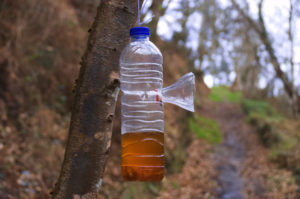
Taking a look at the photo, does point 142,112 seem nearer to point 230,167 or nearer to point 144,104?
point 144,104

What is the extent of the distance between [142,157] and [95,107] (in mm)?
394

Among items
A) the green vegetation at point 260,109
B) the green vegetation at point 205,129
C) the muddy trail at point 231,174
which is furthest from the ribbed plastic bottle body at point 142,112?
the green vegetation at point 260,109

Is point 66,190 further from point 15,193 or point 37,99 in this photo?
point 37,99

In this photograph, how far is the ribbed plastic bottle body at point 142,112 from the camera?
180 centimetres

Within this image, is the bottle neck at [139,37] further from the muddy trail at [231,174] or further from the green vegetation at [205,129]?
the green vegetation at [205,129]

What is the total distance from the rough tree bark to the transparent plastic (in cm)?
11

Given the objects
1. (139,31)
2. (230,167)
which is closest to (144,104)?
(139,31)

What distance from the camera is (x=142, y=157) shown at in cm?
181

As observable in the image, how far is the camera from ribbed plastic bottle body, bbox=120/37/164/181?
1.80 m

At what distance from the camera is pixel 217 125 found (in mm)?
18719

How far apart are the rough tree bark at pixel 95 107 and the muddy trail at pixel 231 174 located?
7.06m

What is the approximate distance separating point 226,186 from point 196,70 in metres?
11.0

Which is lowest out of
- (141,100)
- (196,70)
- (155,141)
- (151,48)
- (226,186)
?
(226,186)

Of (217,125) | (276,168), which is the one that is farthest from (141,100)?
(217,125)
